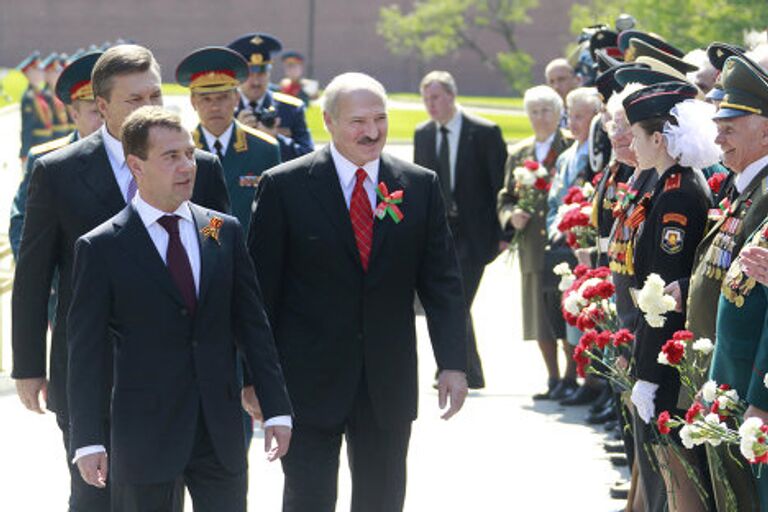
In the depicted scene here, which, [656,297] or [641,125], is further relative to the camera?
[641,125]

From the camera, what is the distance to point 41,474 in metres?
9.09

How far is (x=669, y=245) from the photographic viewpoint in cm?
644

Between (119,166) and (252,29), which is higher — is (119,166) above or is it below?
above

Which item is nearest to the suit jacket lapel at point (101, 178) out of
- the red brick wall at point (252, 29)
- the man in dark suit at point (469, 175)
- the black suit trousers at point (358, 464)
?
the black suit trousers at point (358, 464)

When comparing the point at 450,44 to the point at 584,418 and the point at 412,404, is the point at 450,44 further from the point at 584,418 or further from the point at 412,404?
the point at 412,404

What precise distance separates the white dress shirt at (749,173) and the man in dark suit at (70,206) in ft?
6.70

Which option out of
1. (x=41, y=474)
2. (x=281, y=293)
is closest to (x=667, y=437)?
(x=281, y=293)

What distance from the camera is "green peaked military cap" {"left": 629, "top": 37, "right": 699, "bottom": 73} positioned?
837cm

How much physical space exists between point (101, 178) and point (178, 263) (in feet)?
3.50

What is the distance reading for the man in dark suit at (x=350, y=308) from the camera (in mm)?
6516

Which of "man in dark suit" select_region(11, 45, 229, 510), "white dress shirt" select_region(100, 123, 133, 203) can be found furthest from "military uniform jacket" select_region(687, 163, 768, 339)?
"white dress shirt" select_region(100, 123, 133, 203)

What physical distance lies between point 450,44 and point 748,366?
191 feet

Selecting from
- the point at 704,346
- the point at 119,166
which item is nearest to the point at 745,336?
the point at 704,346

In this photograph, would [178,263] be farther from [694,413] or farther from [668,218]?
[668,218]
